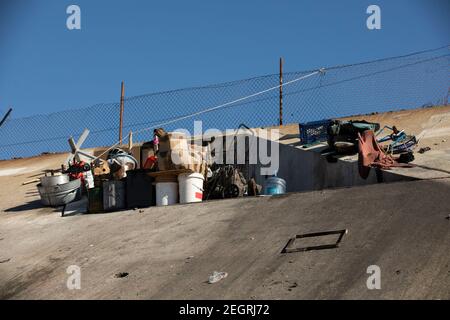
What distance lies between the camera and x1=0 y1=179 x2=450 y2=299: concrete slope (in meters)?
7.70

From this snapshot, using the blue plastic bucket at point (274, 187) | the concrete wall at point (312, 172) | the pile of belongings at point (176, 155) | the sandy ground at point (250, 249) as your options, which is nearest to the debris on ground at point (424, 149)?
the sandy ground at point (250, 249)

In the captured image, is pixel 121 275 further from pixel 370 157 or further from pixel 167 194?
pixel 370 157

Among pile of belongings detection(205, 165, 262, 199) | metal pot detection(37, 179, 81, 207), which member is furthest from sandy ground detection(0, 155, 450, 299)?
metal pot detection(37, 179, 81, 207)

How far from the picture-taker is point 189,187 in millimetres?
12898

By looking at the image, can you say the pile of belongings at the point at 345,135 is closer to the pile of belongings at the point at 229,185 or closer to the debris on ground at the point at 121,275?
the pile of belongings at the point at 229,185

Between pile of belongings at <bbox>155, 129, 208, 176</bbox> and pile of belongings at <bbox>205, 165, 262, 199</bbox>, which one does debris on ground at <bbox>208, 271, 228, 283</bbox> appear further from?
pile of belongings at <bbox>155, 129, 208, 176</bbox>

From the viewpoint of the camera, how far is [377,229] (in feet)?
29.5

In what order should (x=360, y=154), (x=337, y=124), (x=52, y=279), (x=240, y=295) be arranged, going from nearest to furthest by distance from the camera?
(x=240, y=295) < (x=52, y=279) < (x=360, y=154) < (x=337, y=124)

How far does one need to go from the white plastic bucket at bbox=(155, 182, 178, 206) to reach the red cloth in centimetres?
331

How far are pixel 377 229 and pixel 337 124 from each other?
172 inches

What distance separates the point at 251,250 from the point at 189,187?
12.6 feet

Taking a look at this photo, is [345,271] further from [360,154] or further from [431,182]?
[360,154]

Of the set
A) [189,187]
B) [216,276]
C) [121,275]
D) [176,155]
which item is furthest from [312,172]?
[216,276]
